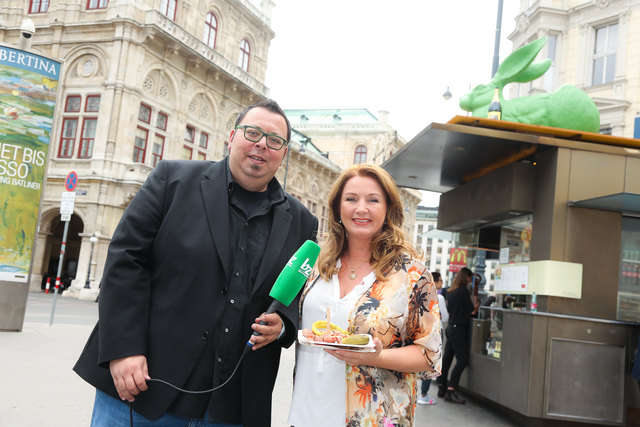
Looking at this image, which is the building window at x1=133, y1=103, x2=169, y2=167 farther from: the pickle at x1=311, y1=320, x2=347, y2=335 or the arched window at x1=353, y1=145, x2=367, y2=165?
the arched window at x1=353, y1=145, x2=367, y2=165

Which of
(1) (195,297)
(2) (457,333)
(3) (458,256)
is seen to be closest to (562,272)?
(2) (457,333)

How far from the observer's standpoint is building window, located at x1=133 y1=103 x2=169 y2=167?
2850 cm

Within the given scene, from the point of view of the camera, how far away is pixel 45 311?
16.3 meters

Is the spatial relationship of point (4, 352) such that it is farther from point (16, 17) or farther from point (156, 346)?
point (16, 17)

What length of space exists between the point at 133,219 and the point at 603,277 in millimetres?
6807

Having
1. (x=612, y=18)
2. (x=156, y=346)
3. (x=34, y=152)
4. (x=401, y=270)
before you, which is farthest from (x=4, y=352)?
(x=612, y=18)

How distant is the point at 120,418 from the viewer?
2.54 metres

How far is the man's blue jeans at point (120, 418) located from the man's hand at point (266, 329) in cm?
48

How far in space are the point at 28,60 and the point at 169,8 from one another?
69.0ft

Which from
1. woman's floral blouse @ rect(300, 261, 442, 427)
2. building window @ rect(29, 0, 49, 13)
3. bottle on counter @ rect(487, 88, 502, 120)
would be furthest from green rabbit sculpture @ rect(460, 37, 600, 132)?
building window @ rect(29, 0, 49, 13)

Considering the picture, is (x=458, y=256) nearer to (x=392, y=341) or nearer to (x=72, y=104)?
(x=392, y=341)

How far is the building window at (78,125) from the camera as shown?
27750 mm

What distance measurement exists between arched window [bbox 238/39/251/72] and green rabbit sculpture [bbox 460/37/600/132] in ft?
94.5

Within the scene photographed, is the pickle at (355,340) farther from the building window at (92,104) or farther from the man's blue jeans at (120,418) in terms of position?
the building window at (92,104)
